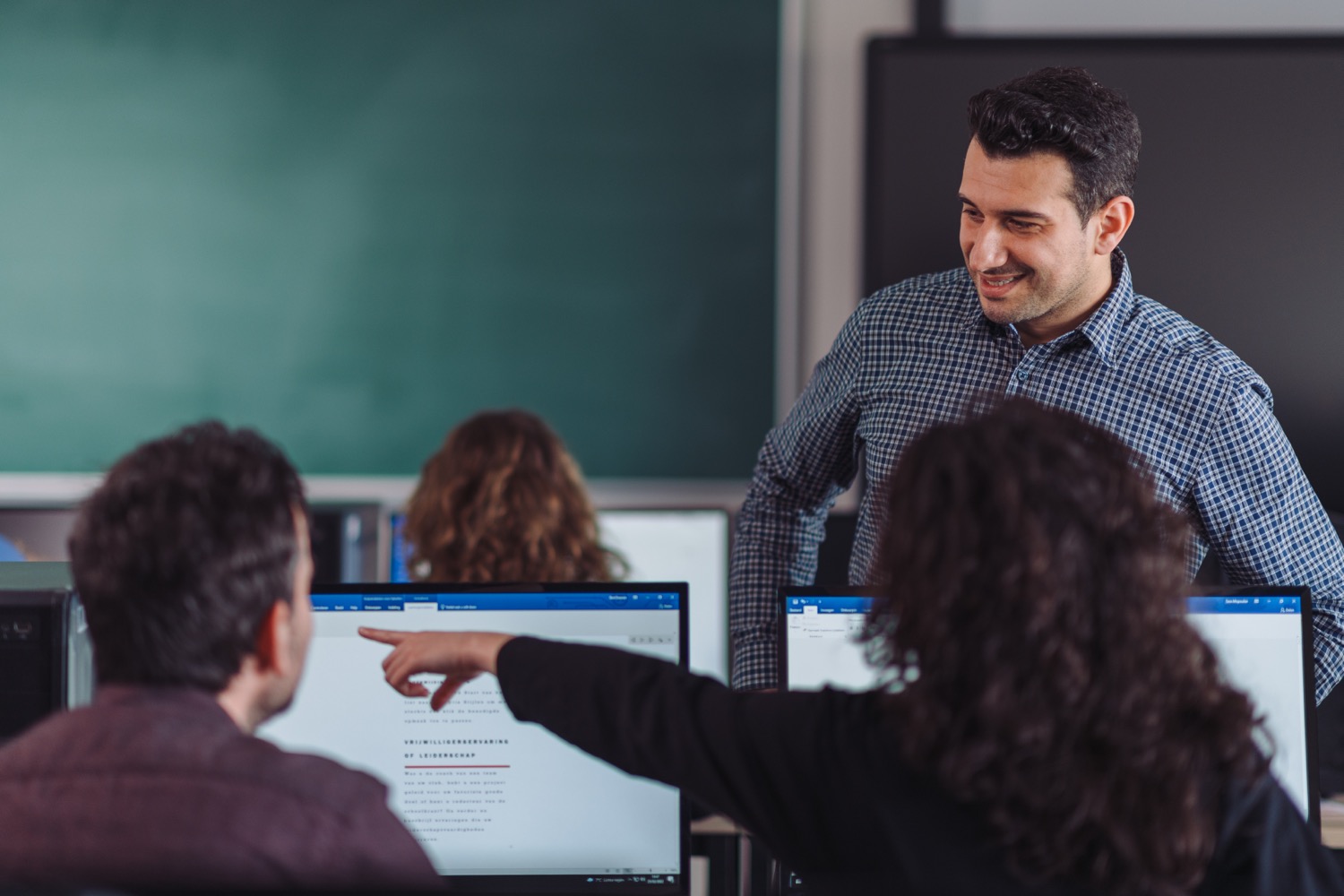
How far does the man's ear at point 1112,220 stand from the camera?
1.72m

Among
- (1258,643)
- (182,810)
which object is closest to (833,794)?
(182,810)

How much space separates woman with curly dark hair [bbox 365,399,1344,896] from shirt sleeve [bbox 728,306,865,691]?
0.78 metres

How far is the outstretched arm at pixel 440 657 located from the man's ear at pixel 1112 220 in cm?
103

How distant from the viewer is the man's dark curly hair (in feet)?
5.45

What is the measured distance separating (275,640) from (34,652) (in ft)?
1.36

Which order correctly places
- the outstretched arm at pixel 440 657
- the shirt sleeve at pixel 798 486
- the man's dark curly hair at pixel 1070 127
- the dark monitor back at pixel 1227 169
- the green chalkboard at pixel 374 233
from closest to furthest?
the outstretched arm at pixel 440 657 → the man's dark curly hair at pixel 1070 127 → the shirt sleeve at pixel 798 486 → the dark monitor back at pixel 1227 169 → the green chalkboard at pixel 374 233

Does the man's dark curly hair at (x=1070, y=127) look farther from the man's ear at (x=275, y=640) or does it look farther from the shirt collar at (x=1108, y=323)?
the man's ear at (x=275, y=640)

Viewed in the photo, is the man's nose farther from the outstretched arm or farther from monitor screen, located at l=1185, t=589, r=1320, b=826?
the outstretched arm

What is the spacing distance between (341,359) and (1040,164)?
6.67 feet

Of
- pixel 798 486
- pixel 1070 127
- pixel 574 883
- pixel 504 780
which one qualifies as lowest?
pixel 574 883

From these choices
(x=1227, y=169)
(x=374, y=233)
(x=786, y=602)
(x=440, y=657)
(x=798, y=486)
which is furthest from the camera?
(x=374, y=233)

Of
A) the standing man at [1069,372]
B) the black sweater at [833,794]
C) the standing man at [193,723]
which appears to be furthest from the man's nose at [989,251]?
the standing man at [193,723]

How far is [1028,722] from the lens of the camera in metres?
0.91

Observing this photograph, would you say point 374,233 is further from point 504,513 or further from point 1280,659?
point 1280,659
